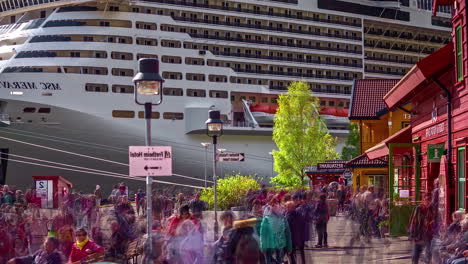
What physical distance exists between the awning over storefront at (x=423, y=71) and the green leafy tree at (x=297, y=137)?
31.3m

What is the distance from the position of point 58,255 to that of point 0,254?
3.12 m

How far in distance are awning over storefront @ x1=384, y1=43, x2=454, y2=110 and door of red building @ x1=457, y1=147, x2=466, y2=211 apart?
1.87 m

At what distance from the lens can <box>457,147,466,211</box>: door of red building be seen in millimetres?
15323

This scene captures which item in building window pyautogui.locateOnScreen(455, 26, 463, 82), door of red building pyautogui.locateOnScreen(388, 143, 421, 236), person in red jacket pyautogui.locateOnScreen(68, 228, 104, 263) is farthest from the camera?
door of red building pyautogui.locateOnScreen(388, 143, 421, 236)

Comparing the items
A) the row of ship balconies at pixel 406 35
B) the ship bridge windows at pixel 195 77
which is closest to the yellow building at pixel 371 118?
the ship bridge windows at pixel 195 77

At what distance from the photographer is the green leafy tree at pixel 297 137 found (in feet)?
171

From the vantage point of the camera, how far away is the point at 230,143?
186 ft

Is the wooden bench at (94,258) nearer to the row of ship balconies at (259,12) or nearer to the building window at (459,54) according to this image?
the building window at (459,54)

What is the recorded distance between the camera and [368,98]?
127 feet

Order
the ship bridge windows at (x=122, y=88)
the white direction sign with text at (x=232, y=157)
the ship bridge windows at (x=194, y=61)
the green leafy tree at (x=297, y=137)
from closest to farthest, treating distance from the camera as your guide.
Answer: the white direction sign with text at (x=232, y=157) < the ship bridge windows at (x=122, y=88) < the green leafy tree at (x=297, y=137) < the ship bridge windows at (x=194, y=61)

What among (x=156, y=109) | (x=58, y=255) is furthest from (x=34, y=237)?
(x=156, y=109)

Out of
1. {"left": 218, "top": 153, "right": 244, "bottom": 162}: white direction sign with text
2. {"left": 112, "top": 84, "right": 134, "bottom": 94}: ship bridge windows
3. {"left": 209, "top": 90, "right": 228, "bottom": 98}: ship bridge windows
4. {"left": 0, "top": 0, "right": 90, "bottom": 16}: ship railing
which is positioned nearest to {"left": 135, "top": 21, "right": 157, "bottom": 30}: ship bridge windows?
{"left": 112, "top": 84, "right": 134, "bottom": 94}: ship bridge windows

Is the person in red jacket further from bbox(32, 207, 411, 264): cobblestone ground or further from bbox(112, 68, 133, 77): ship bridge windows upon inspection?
bbox(112, 68, 133, 77): ship bridge windows

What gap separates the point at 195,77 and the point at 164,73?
2637 mm
